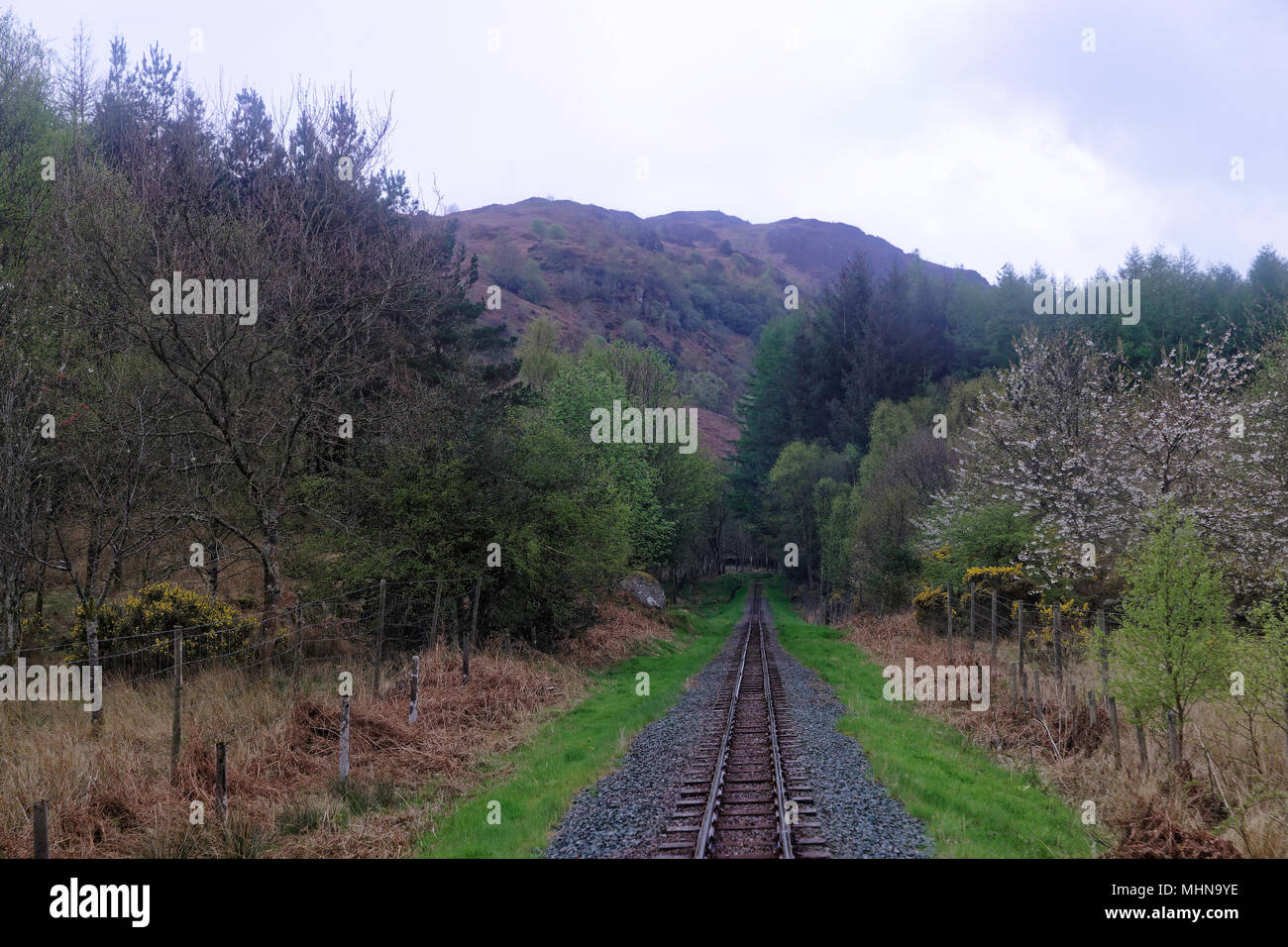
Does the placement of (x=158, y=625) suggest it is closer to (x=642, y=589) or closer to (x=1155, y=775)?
(x=1155, y=775)

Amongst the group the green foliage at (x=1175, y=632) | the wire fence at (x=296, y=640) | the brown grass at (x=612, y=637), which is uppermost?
the green foliage at (x=1175, y=632)

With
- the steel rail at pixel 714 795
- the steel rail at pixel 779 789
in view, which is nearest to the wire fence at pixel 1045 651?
the steel rail at pixel 779 789

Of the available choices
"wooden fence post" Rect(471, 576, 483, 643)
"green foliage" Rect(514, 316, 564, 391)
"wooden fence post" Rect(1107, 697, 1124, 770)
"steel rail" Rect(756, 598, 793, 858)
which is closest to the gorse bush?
"wooden fence post" Rect(471, 576, 483, 643)

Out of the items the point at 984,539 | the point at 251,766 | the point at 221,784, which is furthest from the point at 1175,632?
the point at 984,539

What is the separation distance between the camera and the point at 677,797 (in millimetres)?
10062

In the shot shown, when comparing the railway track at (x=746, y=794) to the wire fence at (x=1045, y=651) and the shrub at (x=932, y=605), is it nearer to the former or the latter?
the wire fence at (x=1045, y=651)

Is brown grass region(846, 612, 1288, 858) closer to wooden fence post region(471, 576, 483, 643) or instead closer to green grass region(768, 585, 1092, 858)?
green grass region(768, 585, 1092, 858)

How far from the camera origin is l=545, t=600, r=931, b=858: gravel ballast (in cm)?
831

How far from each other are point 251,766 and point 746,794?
6.44m

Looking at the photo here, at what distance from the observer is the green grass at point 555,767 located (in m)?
8.62

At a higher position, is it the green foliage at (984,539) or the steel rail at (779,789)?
the green foliage at (984,539)

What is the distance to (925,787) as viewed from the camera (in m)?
10.4

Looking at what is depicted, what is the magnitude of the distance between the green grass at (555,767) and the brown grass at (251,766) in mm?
467
